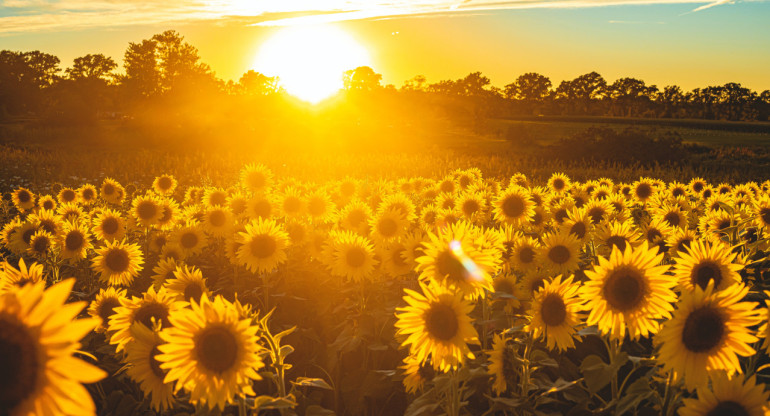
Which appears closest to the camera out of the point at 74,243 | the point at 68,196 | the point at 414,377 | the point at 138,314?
the point at 138,314

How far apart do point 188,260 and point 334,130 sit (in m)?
44.8

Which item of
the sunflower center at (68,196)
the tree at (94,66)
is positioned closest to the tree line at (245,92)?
the tree at (94,66)

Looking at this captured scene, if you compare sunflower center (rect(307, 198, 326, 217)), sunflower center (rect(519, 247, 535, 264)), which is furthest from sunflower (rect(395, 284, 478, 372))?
sunflower center (rect(307, 198, 326, 217))

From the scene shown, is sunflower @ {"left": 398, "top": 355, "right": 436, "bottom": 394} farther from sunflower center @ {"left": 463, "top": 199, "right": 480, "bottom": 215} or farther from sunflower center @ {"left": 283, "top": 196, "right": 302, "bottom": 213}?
sunflower center @ {"left": 283, "top": 196, "right": 302, "bottom": 213}

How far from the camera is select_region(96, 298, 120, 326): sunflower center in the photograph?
3506mm

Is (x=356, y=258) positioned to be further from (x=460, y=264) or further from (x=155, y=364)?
(x=155, y=364)

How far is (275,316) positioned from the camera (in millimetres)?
5203

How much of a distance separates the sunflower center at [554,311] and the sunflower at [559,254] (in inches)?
53.0

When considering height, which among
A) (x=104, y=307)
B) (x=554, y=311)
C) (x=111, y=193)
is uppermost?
(x=554, y=311)

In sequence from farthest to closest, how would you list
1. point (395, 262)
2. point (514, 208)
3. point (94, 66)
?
1. point (94, 66)
2. point (514, 208)
3. point (395, 262)

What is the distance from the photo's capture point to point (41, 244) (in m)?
5.62

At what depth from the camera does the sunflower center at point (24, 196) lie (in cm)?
906

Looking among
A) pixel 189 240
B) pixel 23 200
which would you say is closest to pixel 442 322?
pixel 189 240

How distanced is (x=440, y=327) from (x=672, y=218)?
4919mm
